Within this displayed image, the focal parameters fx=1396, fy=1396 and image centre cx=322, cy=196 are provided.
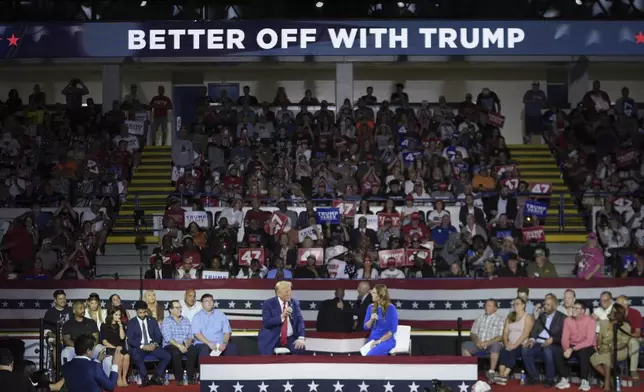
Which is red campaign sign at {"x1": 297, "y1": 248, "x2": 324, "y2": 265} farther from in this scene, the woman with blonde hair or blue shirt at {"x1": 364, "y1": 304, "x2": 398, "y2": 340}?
blue shirt at {"x1": 364, "y1": 304, "x2": 398, "y2": 340}

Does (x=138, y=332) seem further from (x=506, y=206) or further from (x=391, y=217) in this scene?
(x=506, y=206)

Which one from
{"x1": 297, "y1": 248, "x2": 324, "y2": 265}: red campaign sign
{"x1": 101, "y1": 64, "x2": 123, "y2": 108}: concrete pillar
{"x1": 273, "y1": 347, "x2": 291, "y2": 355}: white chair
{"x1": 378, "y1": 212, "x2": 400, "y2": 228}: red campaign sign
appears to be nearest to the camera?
{"x1": 273, "y1": 347, "x2": 291, "y2": 355}: white chair

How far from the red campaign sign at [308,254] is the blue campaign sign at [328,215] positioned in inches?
72.3

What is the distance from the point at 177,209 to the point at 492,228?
20.7ft

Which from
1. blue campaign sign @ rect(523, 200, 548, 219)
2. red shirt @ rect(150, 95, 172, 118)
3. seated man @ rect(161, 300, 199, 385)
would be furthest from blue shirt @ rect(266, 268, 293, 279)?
red shirt @ rect(150, 95, 172, 118)

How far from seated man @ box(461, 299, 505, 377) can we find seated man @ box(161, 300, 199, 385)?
13.9 ft

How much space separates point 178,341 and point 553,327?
5852 millimetres

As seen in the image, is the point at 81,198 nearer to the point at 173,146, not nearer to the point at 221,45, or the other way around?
the point at 173,146

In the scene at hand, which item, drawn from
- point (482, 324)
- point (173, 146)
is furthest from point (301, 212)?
point (482, 324)

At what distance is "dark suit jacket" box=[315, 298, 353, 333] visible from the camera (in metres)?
21.9

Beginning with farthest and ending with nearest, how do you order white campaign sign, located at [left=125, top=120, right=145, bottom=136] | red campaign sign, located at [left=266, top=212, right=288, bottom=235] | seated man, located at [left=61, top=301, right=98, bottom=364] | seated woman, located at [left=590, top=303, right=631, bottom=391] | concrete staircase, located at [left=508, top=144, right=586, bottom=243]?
white campaign sign, located at [left=125, top=120, right=145, bottom=136], concrete staircase, located at [left=508, top=144, right=586, bottom=243], red campaign sign, located at [left=266, top=212, right=288, bottom=235], seated woman, located at [left=590, top=303, right=631, bottom=391], seated man, located at [left=61, top=301, right=98, bottom=364]

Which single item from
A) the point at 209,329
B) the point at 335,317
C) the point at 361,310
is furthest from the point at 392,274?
the point at 209,329

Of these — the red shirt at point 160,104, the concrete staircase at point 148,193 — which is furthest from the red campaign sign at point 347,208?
the red shirt at point 160,104

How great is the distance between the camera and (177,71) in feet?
122
